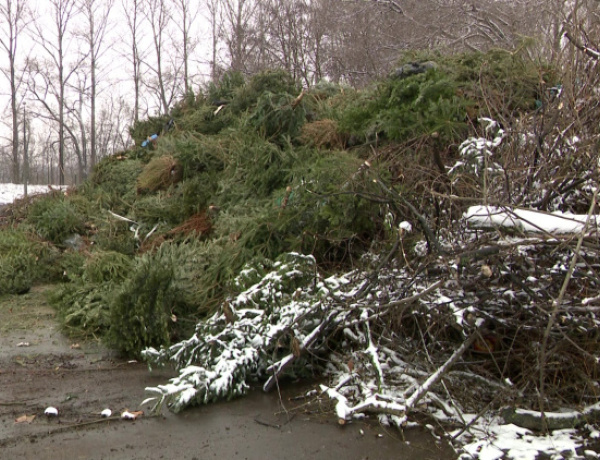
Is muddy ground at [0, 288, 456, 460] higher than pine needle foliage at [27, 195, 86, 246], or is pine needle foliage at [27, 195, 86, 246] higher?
pine needle foliage at [27, 195, 86, 246]

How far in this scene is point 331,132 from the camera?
7461mm

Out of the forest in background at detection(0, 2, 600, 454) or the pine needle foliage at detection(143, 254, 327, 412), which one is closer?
the forest in background at detection(0, 2, 600, 454)

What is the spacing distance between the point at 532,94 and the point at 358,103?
2144 millimetres

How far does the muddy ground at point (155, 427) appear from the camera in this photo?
332 cm

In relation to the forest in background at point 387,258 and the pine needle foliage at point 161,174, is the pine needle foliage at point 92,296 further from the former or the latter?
the pine needle foliage at point 161,174

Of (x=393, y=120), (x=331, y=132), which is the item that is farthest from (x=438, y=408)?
(x=331, y=132)

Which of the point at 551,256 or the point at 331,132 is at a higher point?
the point at 331,132

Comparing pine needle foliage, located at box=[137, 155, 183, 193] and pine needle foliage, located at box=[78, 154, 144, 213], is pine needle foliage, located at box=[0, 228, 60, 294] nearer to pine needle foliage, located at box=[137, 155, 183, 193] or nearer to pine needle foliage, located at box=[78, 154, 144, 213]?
pine needle foliage, located at box=[78, 154, 144, 213]

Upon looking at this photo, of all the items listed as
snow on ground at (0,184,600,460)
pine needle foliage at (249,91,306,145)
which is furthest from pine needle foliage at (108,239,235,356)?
pine needle foliage at (249,91,306,145)

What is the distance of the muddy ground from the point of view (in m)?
3.32

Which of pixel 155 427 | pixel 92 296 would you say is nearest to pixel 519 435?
pixel 155 427

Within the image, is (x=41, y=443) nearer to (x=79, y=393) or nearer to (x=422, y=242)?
(x=79, y=393)

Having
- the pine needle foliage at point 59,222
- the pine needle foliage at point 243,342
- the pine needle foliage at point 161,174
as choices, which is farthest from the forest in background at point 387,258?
the pine needle foliage at point 59,222

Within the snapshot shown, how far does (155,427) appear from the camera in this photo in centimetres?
364
